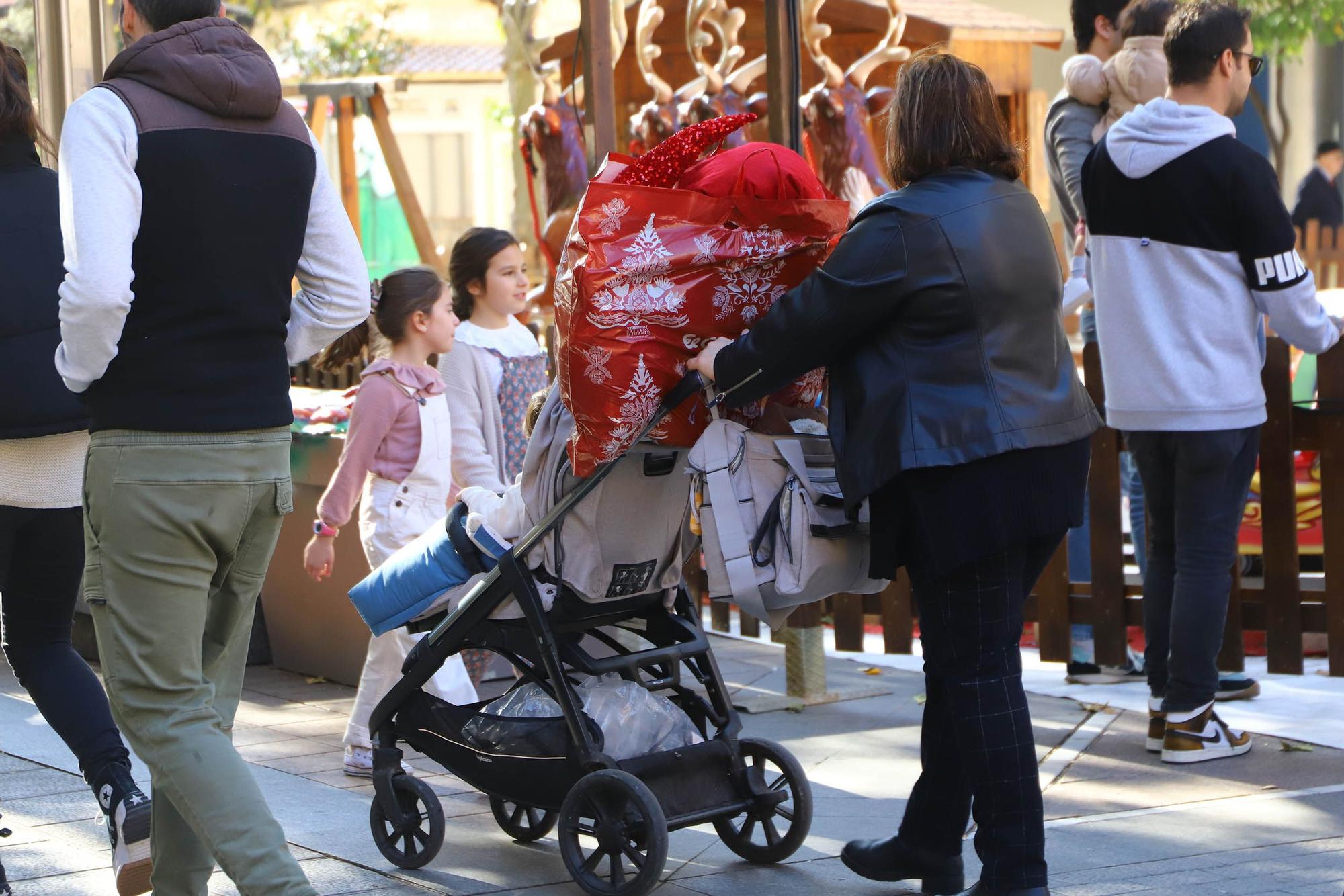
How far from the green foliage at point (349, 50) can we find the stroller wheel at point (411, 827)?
26.9 metres

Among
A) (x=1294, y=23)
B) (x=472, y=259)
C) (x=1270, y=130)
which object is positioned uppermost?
→ (x=1294, y=23)

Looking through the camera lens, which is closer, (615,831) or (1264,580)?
(615,831)

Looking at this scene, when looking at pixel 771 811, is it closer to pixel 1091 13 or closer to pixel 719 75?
pixel 1091 13

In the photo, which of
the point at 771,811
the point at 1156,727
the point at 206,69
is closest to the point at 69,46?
the point at 206,69

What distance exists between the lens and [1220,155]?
4.70 metres

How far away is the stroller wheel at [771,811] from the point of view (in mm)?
3939

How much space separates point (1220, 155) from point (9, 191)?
3.17 m

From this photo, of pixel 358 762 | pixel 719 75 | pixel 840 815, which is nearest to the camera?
pixel 840 815

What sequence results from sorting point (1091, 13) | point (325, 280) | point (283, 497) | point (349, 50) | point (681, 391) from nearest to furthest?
point (283, 497) < point (325, 280) < point (681, 391) < point (1091, 13) < point (349, 50)

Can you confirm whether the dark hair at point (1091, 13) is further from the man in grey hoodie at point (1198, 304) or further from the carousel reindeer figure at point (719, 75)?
the carousel reindeer figure at point (719, 75)

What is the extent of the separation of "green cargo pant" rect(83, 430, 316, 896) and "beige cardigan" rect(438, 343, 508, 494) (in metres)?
1.85

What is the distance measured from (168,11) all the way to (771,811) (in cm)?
220

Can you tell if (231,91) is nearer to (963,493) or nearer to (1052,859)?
(963,493)

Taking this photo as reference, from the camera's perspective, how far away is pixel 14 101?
375 cm
